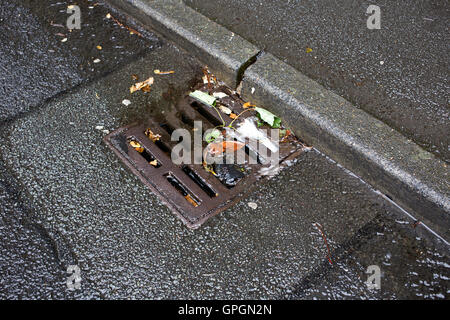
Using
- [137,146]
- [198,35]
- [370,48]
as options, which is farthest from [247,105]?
[370,48]

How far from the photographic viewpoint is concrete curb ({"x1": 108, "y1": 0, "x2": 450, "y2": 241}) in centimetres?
221

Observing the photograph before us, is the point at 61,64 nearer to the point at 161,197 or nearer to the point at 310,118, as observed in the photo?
the point at 161,197

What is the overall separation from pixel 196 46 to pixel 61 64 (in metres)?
0.96

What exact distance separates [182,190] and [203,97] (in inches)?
28.5

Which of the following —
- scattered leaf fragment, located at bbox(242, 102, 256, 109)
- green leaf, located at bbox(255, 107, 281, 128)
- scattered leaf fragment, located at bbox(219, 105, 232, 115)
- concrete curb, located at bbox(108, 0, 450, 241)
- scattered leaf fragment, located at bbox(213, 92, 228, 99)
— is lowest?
scattered leaf fragment, located at bbox(219, 105, 232, 115)

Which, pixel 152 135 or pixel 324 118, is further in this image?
pixel 152 135

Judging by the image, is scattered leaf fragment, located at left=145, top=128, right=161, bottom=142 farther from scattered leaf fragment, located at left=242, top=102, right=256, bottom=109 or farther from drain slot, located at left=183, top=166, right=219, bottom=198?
scattered leaf fragment, located at left=242, top=102, right=256, bottom=109

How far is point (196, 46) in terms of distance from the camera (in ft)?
9.96

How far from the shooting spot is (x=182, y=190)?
7.79ft

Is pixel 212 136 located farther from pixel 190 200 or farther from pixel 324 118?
pixel 324 118

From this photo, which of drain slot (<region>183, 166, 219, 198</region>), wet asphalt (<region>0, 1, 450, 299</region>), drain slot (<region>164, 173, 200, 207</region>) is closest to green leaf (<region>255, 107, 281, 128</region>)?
wet asphalt (<region>0, 1, 450, 299</region>)

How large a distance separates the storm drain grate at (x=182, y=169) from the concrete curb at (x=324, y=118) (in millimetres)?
195

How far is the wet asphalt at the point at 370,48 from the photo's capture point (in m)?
2.66
